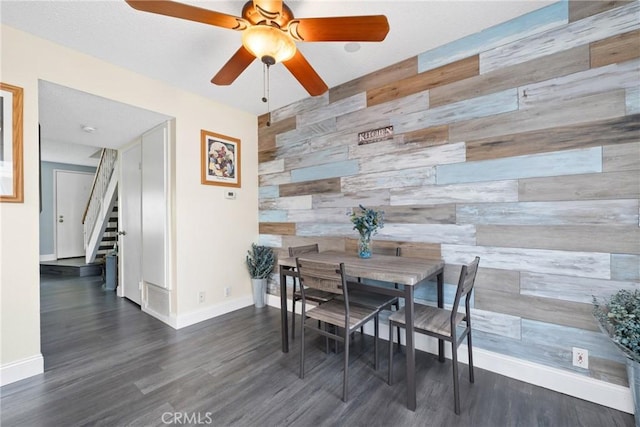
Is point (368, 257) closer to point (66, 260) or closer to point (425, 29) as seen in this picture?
point (425, 29)

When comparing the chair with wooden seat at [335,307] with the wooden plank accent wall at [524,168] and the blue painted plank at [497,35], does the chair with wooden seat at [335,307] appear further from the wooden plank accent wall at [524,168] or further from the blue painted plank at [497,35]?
the blue painted plank at [497,35]

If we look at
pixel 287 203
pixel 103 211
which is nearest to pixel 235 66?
pixel 287 203

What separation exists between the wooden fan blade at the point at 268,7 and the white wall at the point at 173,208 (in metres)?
1.83

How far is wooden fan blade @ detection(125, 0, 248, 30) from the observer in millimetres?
1319

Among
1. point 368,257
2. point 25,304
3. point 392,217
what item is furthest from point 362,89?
point 25,304

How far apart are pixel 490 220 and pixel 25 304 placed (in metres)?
3.58

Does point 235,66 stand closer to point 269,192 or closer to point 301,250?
point 301,250

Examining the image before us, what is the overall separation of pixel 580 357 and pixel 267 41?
9.14ft

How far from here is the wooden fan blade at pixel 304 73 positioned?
1.80m

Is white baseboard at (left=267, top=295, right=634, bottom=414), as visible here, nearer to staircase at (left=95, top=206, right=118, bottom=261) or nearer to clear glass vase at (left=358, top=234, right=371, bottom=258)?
clear glass vase at (left=358, top=234, right=371, bottom=258)

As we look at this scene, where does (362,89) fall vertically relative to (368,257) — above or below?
above

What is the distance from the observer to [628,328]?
1.39 meters

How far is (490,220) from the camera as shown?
2.03 m

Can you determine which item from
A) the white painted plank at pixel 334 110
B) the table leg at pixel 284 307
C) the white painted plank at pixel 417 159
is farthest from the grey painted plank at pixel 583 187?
the table leg at pixel 284 307
